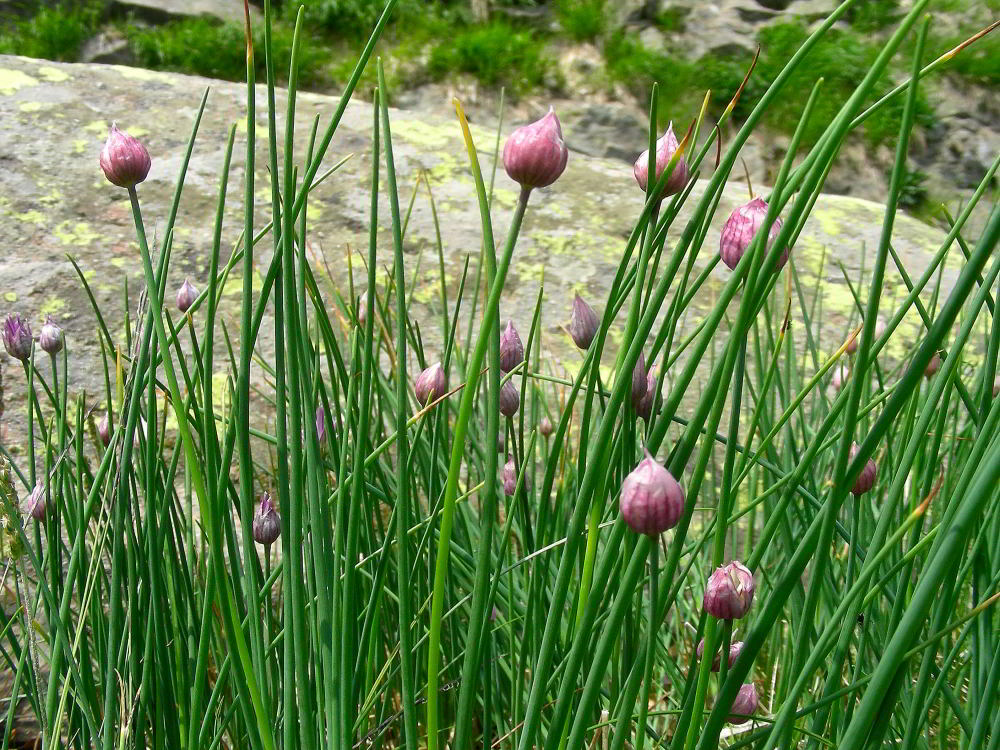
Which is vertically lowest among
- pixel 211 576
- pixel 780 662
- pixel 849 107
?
pixel 780 662

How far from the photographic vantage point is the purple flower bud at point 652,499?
357 millimetres

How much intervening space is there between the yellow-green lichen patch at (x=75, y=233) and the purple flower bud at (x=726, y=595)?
1.35 m

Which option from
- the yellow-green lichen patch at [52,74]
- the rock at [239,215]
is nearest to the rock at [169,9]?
the yellow-green lichen patch at [52,74]

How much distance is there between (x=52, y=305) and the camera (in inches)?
51.4

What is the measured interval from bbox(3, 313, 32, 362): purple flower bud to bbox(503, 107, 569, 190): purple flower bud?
50cm

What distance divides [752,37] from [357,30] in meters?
2.21

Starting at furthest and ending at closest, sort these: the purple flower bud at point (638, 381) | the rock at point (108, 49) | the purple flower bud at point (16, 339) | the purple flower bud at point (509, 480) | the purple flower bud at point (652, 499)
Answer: the rock at point (108, 49) < the purple flower bud at point (509, 480) < the purple flower bud at point (16, 339) < the purple flower bud at point (638, 381) < the purple flower bud at point (652, 499)

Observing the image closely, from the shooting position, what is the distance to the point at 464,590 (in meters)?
0.76

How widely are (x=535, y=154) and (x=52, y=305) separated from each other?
1136mm

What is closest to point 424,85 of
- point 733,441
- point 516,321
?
point 516,321

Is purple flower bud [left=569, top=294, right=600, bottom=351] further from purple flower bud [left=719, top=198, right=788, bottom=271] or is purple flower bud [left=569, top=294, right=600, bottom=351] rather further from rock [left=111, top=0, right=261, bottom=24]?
rock [left=111, top=0, right=261, bottom=24]

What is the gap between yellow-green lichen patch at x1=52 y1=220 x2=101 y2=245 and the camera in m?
1.46

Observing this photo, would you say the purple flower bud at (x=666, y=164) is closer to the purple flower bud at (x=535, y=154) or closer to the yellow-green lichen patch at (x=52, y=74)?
the purple flower bud at (x=535, y=154)

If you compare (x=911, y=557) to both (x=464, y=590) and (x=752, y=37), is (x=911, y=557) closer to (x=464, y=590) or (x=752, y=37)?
(x=464, y=590)
